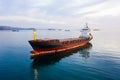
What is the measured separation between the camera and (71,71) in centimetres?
2259

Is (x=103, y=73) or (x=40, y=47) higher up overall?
(x=40, y=47)

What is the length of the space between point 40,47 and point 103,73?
670 inches

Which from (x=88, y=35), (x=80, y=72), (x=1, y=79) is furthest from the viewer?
(x=88, y=35)

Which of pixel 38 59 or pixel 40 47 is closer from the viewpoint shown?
pixel 38 59

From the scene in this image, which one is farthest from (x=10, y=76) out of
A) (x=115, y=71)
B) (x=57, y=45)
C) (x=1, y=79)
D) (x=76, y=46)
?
(x=76, y=46)

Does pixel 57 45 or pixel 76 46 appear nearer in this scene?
pixel 57 45

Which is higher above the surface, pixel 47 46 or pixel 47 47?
pixel 47 46

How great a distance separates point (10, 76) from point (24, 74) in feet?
6.63

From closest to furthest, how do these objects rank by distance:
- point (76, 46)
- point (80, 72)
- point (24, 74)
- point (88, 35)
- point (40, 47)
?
point (24, 74) → point (80, 72) → point (40, 47) → point (76, 46) → point (88, 35)

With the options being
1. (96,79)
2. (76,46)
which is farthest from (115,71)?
(76,46)

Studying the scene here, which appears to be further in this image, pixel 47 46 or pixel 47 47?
pixel 47 47

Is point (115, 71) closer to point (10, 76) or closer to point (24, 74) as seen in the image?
point (24, 74)

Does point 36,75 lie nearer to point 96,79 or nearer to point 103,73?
point 96,79

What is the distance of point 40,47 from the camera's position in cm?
3369
